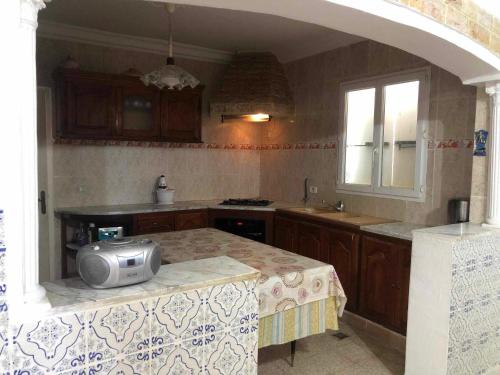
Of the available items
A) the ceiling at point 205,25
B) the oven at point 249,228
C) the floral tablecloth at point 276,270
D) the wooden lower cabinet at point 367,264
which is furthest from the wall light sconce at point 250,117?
the floral tablecloth at point 276,270

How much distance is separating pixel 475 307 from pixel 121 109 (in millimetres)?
3465

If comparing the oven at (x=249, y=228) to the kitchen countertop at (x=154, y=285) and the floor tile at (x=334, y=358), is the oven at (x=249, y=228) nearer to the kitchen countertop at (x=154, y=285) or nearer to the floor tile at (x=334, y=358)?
the floor tile at (x=334, y=358)

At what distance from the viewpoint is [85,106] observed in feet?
12.7

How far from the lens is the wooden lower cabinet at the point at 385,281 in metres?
3.02

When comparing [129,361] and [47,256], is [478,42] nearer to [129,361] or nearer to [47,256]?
[129,361]

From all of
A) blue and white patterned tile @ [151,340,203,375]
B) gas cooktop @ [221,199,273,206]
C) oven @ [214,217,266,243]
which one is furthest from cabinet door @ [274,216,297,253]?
blue and white patterned tile @ [151,340,203,375]

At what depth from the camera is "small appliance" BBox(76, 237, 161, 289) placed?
1.25 meters

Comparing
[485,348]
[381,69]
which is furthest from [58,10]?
[485,348]

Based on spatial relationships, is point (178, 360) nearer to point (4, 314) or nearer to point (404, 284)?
point (4, 314)

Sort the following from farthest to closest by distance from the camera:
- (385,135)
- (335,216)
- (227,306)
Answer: (335,216)
(385,135)
(227,306)

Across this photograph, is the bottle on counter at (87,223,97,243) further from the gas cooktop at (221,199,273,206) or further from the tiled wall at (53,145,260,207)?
the gas cooktop at (221,199,273,206)

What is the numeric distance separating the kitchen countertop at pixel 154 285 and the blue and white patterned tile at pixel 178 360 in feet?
0.66

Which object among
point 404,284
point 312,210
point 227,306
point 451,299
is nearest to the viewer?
point 227,306

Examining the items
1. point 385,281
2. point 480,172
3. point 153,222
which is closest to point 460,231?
point 480,172
